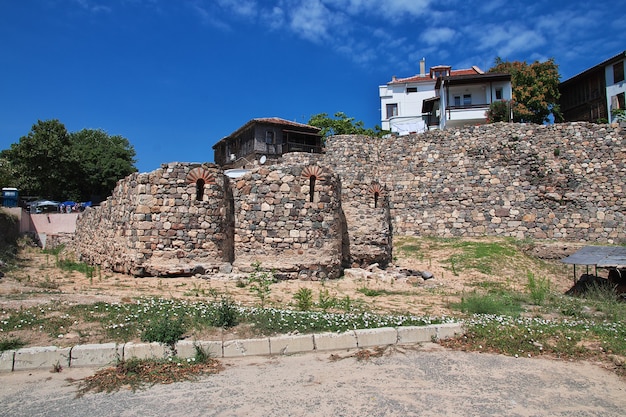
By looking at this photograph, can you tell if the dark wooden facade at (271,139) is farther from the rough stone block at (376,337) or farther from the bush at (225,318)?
the rough stone block at (376,337)

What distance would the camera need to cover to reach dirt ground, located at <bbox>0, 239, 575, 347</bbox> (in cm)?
796

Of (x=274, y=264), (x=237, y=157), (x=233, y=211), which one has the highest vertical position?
(x=237, y=157)

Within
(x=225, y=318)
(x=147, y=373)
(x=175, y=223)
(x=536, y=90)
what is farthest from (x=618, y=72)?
(x=147, y=373)

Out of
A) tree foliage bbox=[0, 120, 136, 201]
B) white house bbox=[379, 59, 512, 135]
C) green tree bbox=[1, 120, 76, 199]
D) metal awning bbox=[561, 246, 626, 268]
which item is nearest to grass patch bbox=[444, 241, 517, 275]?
metal awning bbox=[561, 246, 626, 268]

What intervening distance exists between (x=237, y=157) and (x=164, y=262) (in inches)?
1220

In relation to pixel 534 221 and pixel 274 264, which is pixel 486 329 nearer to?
pixel 274 264

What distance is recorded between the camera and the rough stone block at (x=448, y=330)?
23.8 ft

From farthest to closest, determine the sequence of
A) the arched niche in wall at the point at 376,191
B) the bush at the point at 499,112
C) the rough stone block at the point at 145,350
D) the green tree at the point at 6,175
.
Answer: the green tree at the point at 6,175 → the bush at the point at 499,112 → the arched niche in wall at the point at 376,191 → the rough stone block at the point at 145,350

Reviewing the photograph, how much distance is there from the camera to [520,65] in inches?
1421

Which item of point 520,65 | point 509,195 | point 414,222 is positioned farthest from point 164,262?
point 520,65

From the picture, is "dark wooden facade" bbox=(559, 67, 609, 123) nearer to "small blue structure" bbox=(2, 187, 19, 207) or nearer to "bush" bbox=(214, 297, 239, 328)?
"bush" bbox=(214, 297, 239, 328)

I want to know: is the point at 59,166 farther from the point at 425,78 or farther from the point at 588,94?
the point at 588,94

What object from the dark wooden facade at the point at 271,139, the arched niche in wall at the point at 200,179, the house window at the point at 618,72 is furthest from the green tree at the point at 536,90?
the arched niche in wall at the point at 200,179

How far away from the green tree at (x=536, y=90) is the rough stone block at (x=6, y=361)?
34002mm
